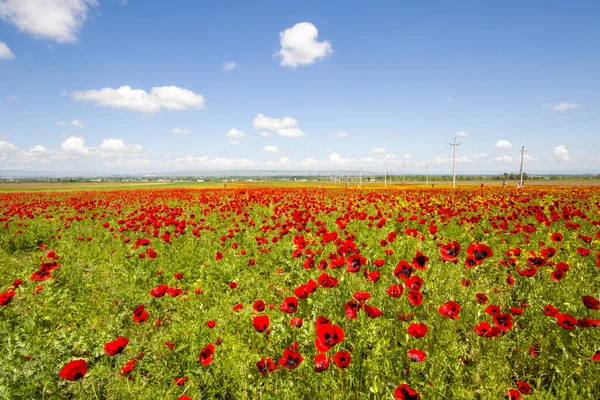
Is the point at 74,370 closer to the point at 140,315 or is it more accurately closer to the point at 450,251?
the point at 140,315

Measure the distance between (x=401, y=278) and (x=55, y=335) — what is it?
4.08m

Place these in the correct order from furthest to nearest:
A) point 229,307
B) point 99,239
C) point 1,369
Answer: point 99,239 → point 229,307 → point 1,369

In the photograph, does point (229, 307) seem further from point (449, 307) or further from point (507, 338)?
point (507, 338)

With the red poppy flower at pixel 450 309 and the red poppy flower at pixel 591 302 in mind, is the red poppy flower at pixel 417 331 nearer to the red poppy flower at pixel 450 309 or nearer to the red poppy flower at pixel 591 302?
the red poppy flower at pixel 450 309

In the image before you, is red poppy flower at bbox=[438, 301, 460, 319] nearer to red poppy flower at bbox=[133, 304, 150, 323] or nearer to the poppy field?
the poppy field

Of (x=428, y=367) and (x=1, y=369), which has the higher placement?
(x=1, y=369)

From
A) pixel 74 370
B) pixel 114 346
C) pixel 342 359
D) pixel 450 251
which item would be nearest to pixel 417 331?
pixel 342 359

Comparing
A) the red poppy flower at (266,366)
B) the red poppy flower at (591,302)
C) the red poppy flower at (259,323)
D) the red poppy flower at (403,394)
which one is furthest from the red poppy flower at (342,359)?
the red poppy flower at (591,302)

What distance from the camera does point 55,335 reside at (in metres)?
3.60

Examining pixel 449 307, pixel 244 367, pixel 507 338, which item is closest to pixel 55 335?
pixel 244 367

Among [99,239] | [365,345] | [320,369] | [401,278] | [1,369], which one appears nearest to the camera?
[320,369]

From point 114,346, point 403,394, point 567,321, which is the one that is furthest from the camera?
point 567,321

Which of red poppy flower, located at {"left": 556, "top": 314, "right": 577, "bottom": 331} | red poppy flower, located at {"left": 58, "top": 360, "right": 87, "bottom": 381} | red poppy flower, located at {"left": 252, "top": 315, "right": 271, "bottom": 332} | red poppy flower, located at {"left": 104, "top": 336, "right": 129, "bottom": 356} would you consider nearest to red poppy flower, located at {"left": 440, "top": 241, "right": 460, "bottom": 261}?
red poppy flower, located at {"left": 556, "top": 314, "right": 577, "bottom": 331}

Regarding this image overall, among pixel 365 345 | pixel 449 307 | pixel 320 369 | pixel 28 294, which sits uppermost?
pixel 449 307
